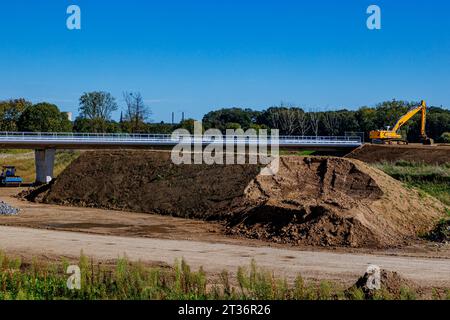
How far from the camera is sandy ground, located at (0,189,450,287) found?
2136 cm

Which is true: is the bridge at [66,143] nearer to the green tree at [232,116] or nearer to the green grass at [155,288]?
the green grass at [155,288]

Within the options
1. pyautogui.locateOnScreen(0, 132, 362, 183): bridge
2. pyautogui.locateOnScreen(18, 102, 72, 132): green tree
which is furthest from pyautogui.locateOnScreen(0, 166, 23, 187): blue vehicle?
pyautogui.locateOnScreen(18, 102, 72, 132): green tree

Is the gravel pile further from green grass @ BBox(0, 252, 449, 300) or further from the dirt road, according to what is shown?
green grass @ BBox(0, 252, 449, 300)

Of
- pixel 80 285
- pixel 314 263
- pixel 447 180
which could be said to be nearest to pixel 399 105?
pixel 447 180

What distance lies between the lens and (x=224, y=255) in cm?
2402

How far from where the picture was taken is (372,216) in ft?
96.7

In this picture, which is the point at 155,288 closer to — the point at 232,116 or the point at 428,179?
the point at 428,179

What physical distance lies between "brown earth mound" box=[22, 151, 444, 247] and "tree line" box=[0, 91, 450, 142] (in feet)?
199

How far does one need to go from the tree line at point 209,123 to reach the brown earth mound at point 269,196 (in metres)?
60.6

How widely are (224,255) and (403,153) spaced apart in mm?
50404

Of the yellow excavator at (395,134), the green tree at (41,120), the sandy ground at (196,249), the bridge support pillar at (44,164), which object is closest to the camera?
the sandy ground at (196,249)

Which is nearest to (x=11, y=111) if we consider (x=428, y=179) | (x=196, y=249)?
(x=428, y=179)

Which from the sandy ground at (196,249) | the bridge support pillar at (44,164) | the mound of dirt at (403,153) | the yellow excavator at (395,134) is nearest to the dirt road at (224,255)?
the sandy ground at (196,249)

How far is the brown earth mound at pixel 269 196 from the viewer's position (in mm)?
28438
